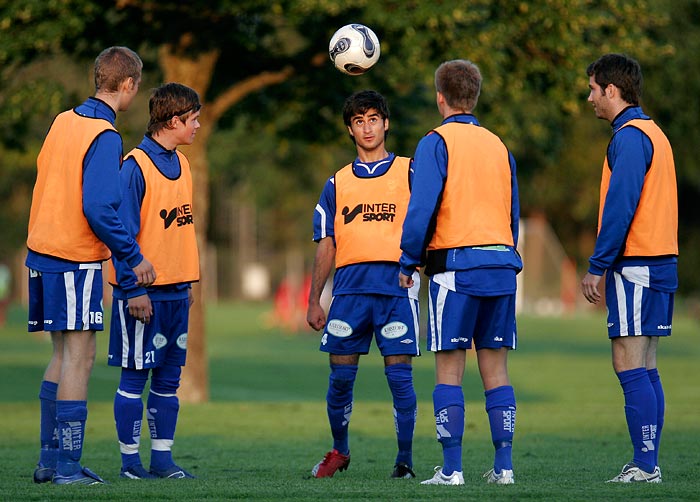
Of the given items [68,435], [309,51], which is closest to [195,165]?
[309,51]

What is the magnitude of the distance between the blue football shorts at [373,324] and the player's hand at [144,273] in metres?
1.22

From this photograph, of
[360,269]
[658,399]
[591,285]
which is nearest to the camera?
[591,285]

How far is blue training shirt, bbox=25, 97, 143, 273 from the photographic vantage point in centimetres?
729

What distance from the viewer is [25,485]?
7.41 m

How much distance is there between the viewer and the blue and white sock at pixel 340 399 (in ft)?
26.6

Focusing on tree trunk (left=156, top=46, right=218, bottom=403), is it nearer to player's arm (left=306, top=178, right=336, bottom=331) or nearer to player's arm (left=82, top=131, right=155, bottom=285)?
player's arm (left=306, top=178, right=336, bottom=331)

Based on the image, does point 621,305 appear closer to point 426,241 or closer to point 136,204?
point 426,241

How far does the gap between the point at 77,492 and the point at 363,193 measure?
100 inches

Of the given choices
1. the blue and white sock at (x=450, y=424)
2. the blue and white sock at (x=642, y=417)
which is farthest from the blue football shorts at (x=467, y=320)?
the blue and white sock at (x=642, y=417)

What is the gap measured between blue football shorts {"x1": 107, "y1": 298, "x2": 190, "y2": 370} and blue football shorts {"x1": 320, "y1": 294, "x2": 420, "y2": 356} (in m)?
0.94

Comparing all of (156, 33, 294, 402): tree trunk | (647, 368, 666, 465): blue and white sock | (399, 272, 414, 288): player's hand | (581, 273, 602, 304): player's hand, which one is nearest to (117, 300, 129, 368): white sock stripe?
(399, 272, 414, 288): player's hand

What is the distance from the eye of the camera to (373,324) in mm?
8078

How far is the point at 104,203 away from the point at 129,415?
1.35 m

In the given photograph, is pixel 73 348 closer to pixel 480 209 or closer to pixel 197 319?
pixel 480 209
